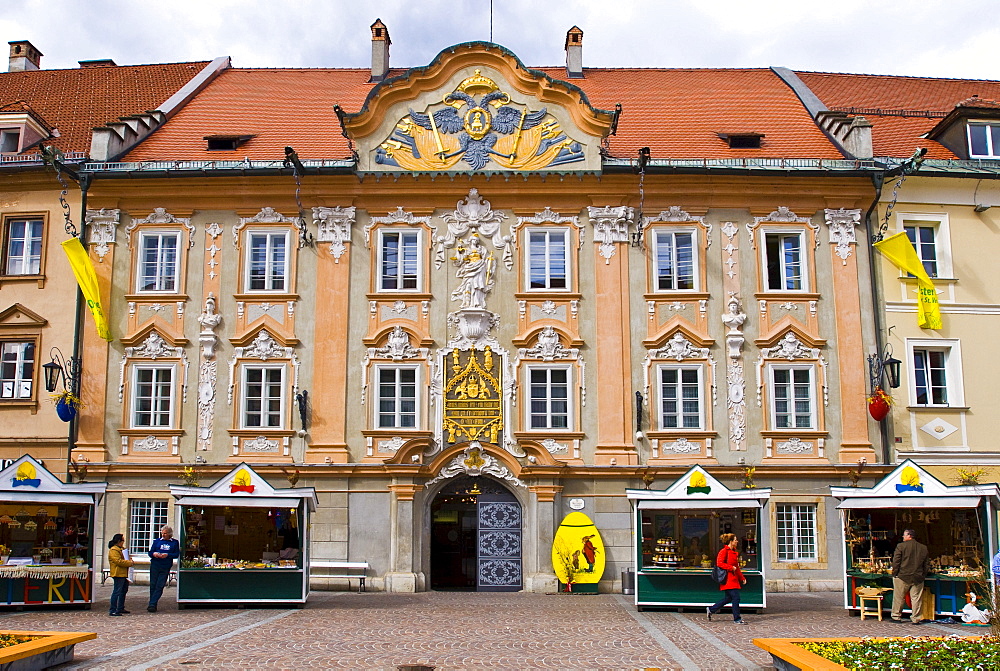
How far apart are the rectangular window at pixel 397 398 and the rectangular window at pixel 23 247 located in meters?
9.98

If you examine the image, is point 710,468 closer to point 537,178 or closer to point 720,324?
point 720,324

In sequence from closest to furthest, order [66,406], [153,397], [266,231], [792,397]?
[66,406]
[792,397]
[153,397]
[266,231]

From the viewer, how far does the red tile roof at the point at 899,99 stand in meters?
28.6

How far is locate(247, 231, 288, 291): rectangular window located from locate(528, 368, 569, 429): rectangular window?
7.16 m

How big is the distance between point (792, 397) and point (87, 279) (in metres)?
18.4

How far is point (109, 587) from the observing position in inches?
966

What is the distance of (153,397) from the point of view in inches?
1024

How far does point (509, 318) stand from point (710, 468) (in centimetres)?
636

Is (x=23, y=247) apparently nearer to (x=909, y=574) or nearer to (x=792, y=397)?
(x=792, y=397)

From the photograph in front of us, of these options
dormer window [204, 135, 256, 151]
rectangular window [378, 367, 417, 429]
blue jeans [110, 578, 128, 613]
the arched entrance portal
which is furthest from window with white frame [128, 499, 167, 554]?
dormer window [204, 135, 256, 151]

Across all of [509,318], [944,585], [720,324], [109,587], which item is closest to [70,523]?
[109,587]

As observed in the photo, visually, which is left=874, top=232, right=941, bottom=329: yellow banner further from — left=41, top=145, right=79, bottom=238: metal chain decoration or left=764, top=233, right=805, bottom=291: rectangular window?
left=41, top=145, right=79, bottom=238: metal chain decoration

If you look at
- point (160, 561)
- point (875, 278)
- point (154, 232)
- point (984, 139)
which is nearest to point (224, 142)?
point (154, 232)

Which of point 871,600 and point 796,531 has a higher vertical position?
point 796,531
